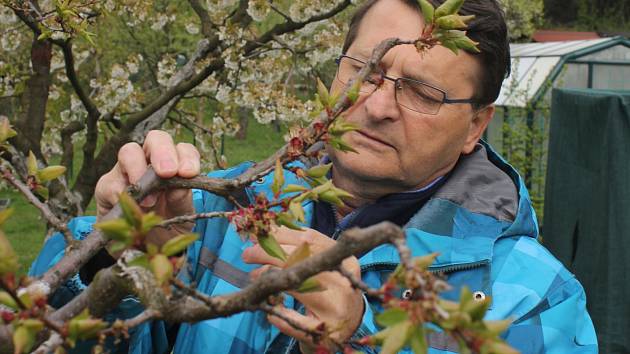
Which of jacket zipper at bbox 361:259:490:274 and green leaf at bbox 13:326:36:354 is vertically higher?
green leaf at bbox 13:326:36:354

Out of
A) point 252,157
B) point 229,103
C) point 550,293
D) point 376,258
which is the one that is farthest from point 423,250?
point 252,157

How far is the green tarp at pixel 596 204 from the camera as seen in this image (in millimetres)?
5539

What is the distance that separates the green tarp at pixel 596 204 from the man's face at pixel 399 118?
348cm

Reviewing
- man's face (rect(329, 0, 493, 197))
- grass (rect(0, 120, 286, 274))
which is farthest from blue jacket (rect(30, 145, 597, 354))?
grass (rect(0, 120, 286, 274))

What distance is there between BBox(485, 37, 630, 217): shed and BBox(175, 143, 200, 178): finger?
8.51 m

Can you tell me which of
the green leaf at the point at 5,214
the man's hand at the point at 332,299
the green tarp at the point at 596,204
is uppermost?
the green leaf at the point at 5,214

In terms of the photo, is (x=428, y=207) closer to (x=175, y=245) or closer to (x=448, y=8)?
(x=448, y=8)

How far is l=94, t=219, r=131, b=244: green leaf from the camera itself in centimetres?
83

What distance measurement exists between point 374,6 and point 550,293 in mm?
1043

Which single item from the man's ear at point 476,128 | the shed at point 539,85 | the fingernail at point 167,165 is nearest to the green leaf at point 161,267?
the fingernail at point 167,165

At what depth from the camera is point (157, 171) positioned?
1636 mm

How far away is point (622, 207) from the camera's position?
5.55m

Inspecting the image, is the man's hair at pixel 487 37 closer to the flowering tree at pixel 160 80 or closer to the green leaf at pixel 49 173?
the green leaf at pixel 49 173

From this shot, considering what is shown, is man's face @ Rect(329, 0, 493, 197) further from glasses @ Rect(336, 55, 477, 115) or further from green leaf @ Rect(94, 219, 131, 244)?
green leaf @ Rect(94, 219, 131, 244)
